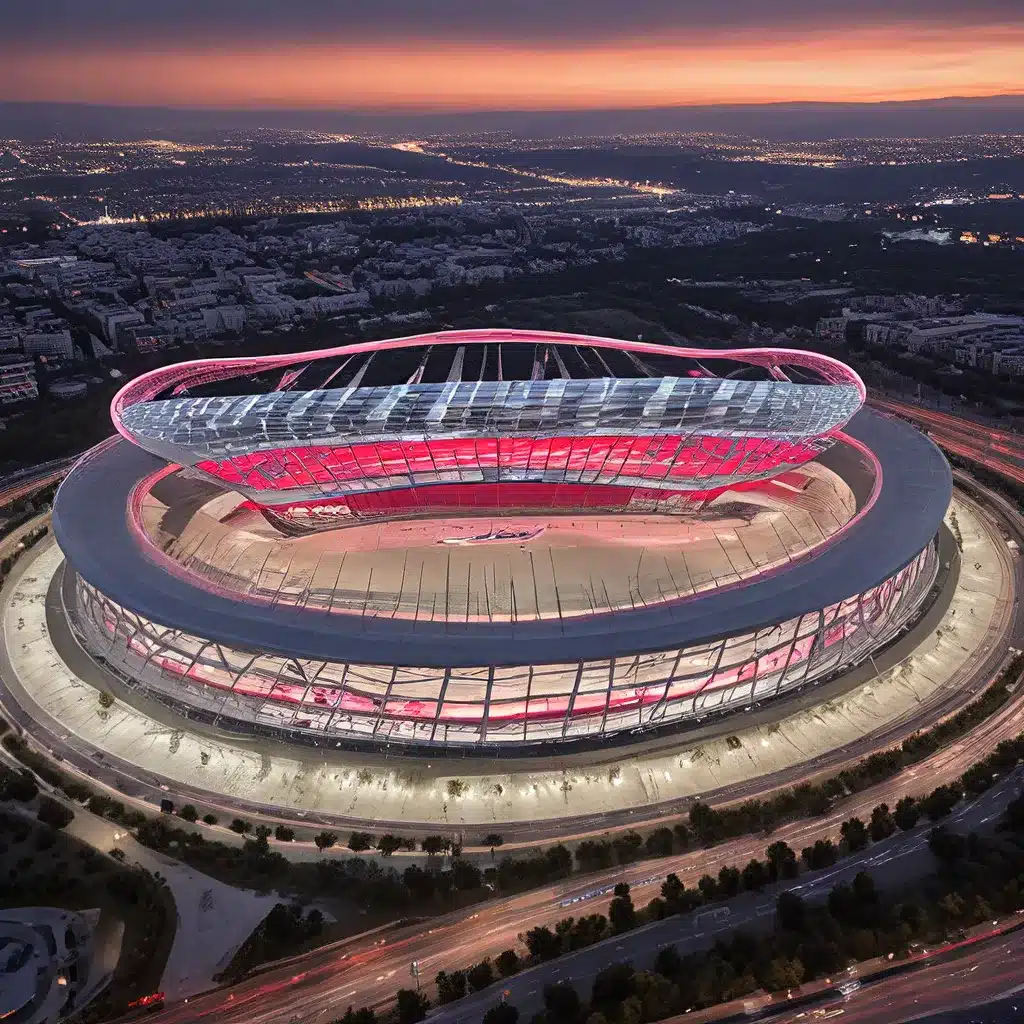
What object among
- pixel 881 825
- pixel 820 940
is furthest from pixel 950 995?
pixel 881 825

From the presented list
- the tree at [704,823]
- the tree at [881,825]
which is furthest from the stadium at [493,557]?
the tree at [881,825]

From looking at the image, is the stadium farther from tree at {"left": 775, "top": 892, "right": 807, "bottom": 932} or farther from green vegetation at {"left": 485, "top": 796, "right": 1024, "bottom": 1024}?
green vegetation at {"left": 485, "top": 796, "right": 1024, "bottom": 1024}

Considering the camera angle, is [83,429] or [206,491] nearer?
[206,491]

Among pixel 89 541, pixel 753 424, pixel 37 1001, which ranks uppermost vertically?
pixel 753 424

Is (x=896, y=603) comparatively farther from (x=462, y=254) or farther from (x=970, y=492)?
(x=462, y=254)

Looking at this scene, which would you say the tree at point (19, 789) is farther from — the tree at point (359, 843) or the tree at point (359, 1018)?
the tree at point (359, 1018)

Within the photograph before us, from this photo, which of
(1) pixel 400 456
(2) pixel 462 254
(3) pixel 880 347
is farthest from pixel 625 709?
(2) pixel 462 254
